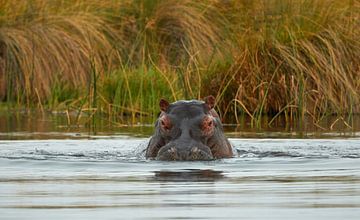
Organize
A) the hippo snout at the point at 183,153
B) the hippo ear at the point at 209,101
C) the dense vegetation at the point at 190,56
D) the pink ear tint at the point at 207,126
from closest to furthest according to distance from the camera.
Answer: the hippo snout at the point at 183,153, the pink ear tint at the point at 207,126, the hippo ear at the point at 209,101, the dense vegetation at the point at 190,56

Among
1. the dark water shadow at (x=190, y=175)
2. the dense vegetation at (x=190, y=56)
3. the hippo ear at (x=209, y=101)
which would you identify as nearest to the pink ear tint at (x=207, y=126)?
the hippo ear at (x=209, y=101)

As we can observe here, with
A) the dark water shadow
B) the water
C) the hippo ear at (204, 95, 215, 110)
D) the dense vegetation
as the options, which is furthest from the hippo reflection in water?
the dense vegetation

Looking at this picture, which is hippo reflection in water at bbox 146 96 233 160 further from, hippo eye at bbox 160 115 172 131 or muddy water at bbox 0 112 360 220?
muddy water at bbox 0 112 360 220

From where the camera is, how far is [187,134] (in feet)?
28.9

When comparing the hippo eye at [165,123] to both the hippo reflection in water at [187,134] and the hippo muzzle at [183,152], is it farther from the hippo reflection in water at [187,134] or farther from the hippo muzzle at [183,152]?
the hippo muzzle at [183,152]

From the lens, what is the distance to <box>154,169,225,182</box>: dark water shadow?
24.5 feet

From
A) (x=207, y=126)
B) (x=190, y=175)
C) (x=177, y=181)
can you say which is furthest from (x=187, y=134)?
(x=177, y=181)

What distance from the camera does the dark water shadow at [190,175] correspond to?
746cm

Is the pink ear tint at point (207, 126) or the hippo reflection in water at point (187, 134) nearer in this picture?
the hippo reflection in water at point (187, 134)

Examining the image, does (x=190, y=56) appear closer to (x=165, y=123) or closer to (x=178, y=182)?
(x=165, y=123)

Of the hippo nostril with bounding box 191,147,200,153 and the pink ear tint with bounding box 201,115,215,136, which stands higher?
the pink ear tint with bounding box 201,115,215,136

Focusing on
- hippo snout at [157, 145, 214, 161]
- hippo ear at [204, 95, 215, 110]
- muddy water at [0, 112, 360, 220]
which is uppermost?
hippo ear at [204, 95, 215, 110]

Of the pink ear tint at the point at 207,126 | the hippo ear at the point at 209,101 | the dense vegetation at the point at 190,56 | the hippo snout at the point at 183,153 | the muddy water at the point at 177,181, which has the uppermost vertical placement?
the dense vegetation at the point at 190,56

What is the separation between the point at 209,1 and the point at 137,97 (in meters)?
3.37
